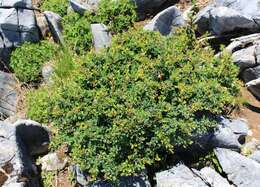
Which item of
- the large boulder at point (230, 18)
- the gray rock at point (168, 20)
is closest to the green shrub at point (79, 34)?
the gray rock at point (168, 20)

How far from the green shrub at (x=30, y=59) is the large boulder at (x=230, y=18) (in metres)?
2.91

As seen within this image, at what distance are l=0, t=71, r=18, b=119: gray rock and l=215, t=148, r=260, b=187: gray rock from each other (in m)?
4.07

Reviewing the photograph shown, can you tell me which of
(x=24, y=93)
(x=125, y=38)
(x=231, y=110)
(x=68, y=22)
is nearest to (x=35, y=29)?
(x=68, y=22)

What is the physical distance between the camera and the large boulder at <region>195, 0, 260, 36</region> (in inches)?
342

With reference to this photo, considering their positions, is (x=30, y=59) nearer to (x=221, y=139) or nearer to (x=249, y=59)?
(x=249, y=59)

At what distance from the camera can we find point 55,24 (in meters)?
10.2

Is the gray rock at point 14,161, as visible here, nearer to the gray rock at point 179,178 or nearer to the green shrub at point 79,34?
the gray rock at point 179,178

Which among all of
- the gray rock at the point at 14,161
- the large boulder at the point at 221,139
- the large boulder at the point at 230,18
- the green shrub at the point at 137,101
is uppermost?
the large boulder at the point at 230,18

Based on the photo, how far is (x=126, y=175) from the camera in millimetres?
6562

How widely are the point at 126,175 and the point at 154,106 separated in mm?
1007

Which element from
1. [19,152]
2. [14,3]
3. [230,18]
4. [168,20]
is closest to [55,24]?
[14,3]

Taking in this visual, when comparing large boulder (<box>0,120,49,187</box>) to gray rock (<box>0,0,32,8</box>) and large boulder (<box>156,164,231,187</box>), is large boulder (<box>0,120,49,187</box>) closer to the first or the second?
large boulder (<box>156,164,231,187</box>)

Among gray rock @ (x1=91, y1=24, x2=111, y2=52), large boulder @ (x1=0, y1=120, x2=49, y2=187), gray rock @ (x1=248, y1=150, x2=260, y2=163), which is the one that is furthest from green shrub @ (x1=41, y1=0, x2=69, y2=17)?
gray rock @ (x1=248, y1=150, x2=260, y2=163)

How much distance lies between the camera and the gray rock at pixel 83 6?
33.6ft
